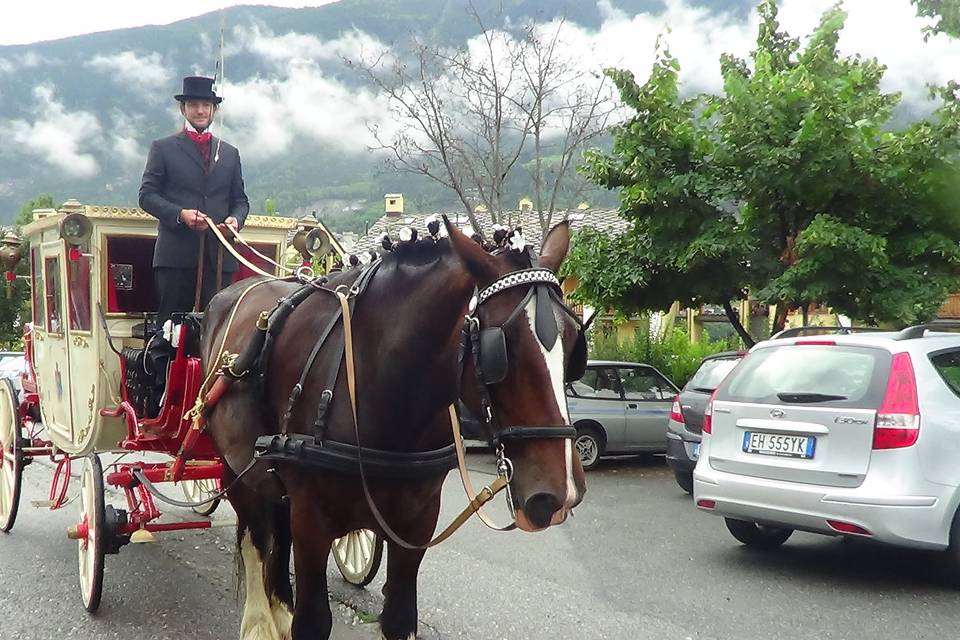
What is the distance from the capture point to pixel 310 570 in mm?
3332

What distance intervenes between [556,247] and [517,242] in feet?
0.68

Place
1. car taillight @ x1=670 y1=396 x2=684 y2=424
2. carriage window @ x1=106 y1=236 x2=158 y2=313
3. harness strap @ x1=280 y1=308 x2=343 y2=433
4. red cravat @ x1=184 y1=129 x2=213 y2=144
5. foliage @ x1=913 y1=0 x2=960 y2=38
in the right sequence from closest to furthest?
harness strap @ x1=280 y1=308 x2=343 y2=433, red cravat @ x1=184 y1=129 x2=213 y2=144, carriage window @ x1=106 y1=236 x2=158 y2=313, car taillight @ x1=670 y1=396 x2=684 y2=424, foliage @ x1=913 y1=0 x2=960 y2=38

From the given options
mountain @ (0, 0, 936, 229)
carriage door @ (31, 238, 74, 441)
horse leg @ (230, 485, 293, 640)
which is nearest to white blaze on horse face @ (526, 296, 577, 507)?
horse leg @ (230, 485, 293, 640)

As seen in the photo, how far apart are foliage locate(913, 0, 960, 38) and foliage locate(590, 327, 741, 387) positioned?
6537mm

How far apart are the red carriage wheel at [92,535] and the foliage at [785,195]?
6674mm

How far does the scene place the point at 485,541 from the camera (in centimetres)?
706

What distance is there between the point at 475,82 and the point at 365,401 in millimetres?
13127

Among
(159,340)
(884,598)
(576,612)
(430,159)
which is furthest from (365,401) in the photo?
(430,159)

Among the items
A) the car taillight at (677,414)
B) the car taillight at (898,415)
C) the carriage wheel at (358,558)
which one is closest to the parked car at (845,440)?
the car taillight at (898,415)

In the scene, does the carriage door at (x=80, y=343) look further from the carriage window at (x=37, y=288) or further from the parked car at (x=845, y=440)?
the parked car at (x=845, y=440)

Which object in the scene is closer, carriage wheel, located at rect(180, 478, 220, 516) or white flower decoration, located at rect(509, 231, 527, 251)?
white flower decoration, located at rect(509, 231, 527, 251)

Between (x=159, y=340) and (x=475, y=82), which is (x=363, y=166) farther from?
(x=159, y=340)

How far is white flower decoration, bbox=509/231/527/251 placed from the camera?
2.80 metres

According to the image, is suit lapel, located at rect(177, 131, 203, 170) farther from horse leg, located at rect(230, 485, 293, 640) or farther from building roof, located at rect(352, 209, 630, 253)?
building roof, located at rect(352, 209, 630, 253)
